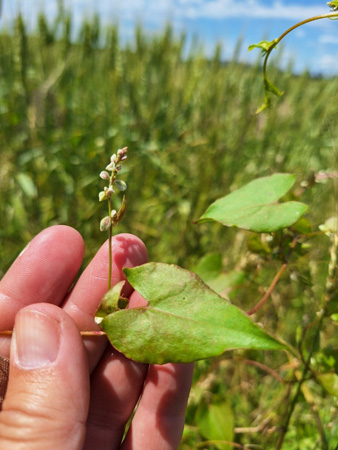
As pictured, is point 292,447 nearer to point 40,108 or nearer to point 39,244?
point 39,244

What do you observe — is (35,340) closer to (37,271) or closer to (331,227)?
(37,271)

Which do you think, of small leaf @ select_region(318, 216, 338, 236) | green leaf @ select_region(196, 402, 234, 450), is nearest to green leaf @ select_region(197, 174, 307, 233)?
small leaf @ select_region(318, 216, 338, 236)

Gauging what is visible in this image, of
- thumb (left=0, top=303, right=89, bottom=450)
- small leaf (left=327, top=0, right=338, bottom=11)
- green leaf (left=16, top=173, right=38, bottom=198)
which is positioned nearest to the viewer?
small leaf (left=327, top=0, right=338, bottom=11)

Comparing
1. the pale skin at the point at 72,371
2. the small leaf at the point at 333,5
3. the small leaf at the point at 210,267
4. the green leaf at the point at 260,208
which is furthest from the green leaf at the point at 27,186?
the small leaf at the point at 333,5

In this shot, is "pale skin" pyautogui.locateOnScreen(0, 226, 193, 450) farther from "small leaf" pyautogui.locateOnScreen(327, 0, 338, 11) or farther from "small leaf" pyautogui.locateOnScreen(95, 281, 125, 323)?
"small leaf" pyautogui.locateOnScreen(327, 0, 338, 11)

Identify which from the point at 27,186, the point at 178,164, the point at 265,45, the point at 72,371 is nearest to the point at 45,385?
the point at 72,371

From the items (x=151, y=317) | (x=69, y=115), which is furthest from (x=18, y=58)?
(x=151, y=317)

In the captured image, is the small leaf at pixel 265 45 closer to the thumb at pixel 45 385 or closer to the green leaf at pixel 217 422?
the thumb at pixel 45 385

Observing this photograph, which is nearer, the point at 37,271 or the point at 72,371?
the point at 72,371
